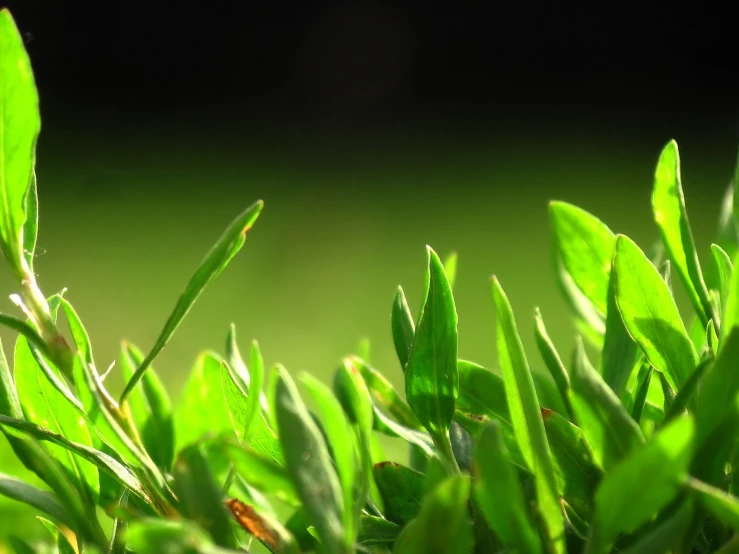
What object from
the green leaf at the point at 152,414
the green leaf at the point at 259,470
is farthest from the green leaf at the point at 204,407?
the green leaf at the point at 259,470

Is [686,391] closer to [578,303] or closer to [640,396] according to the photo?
[640,396]

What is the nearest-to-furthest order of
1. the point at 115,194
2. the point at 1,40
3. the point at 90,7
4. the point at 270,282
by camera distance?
the point at 1,40 < the point at 270,282 < the point at 115,194 < the point at 90,7

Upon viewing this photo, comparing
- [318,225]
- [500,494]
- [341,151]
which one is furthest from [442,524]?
[341,151]

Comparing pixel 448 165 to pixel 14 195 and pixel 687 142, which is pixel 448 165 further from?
pixel 14 195

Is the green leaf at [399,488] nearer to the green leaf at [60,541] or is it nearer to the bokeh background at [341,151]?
the green leaf at [60,541]

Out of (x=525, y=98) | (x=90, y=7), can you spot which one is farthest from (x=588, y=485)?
(x=90, y=7)

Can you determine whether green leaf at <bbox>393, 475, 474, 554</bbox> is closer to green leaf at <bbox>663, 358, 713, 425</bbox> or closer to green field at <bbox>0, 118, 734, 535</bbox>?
green leaf at <bbox>663, 358, 713, 425</bbox>
